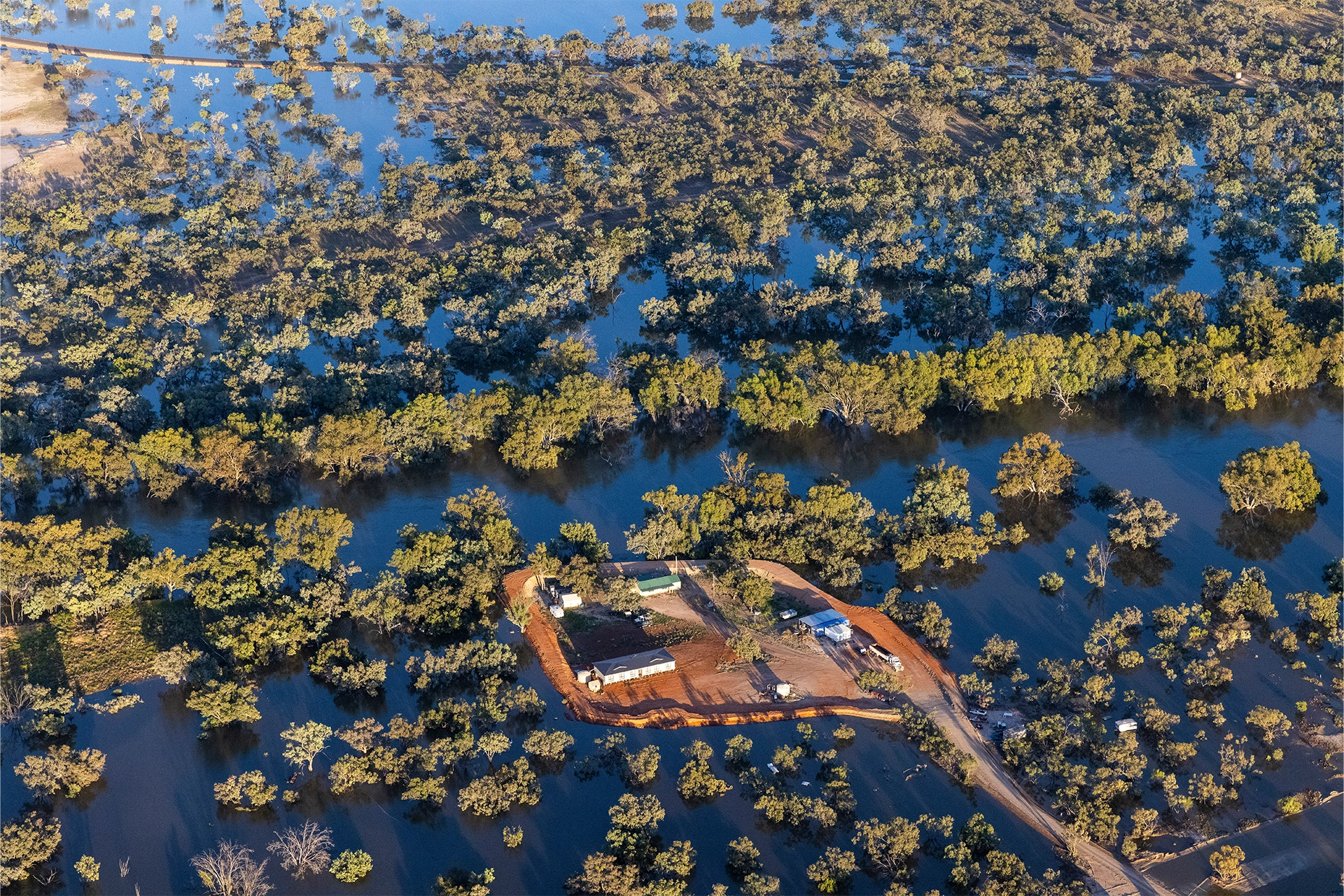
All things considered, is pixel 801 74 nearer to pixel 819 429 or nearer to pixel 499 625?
pixel 819 429

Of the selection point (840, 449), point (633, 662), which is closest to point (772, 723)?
point (633, 662)

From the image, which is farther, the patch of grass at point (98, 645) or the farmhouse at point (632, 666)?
the patch of grass at point (98, 645)

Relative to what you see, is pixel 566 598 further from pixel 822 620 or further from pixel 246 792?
pixel 246 792

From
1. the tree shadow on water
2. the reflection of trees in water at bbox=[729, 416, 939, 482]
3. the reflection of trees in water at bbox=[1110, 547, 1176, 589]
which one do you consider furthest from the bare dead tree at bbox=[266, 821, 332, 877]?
the reflection of trees in water at bbox=[1110, 547, 1176, 589]

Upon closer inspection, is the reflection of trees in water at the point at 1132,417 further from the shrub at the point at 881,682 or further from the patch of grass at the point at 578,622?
the patch of grass at the point at 578,622

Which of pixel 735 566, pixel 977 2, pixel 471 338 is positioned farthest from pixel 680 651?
pixel 977 2

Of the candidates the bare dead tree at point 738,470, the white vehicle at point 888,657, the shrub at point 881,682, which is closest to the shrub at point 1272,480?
the white vehicle at point 888,657
